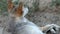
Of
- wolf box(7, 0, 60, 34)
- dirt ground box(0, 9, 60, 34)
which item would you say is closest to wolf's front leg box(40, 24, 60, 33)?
wolf box(7, 0, 60, 34)

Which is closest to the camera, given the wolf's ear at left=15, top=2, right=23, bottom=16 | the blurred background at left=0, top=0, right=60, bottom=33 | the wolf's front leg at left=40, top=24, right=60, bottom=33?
the wolf's ear at left=15, top=2, right=23, bottom=16

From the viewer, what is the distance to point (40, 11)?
443 centimetres

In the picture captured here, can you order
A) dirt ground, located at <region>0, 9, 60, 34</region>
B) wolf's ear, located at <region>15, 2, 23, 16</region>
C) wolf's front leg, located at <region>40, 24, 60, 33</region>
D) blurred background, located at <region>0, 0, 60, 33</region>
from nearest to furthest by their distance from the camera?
wolf's ear, located at <region>15, 2, 23, 16</region> → wolf's front leg, located at <region>40, 24, 60, 33</region> → dirt ground, located at <region>0, 9, 60, 34</region> → blurred background, located at <region>0, 0, 60, 33</region>

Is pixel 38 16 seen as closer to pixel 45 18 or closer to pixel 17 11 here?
pixel 45 18

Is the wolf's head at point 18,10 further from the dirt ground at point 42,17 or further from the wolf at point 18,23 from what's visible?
the dirt ground at point 42,17

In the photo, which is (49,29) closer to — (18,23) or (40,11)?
(18,23)

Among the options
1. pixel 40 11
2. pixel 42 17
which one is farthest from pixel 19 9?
pixel 40 11

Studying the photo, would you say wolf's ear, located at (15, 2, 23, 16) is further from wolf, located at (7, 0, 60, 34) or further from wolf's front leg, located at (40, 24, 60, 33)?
wolf's front leg, located at (40, 24, 60, 33)

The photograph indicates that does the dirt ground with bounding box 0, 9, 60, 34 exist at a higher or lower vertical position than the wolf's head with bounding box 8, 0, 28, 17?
higher

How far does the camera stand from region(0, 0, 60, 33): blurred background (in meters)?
4.07

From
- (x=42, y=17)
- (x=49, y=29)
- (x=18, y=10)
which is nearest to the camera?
(x=18, y=10)

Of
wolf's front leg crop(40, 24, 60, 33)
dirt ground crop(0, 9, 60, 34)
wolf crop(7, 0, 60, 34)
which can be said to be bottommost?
wolf crop(7, 0, 60, 34)

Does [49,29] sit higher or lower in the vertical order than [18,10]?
higher

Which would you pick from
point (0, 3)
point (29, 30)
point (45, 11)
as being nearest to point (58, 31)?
point (29, 30)
